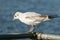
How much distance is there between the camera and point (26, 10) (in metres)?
→ 8.50

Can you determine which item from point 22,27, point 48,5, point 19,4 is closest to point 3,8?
point 19,4

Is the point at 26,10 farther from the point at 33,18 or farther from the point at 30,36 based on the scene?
the point at 30,36

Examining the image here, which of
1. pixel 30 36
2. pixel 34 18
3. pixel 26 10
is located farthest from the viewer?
A: pixel 26 10

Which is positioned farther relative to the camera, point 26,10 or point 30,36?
point 26,10

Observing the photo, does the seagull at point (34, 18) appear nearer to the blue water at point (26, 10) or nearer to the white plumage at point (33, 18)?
the white plumage at point (33, 18)

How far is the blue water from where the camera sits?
6959 millimetres

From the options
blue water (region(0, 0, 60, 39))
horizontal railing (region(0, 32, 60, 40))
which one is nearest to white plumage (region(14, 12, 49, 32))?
blue water (region(0, 0, 60, 39))

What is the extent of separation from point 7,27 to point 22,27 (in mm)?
405

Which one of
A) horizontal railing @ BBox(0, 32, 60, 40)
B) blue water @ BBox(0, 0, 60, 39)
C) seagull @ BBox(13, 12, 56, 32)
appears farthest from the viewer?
blue water @ BBox(0, 0, 60, 39)

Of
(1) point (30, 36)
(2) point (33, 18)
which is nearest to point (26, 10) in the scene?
(2) point (33, 18)

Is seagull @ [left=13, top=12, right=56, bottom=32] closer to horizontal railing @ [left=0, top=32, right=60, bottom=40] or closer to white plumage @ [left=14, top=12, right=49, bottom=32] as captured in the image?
white plumage @ [left=14, top=12, right=49, bottom=32]

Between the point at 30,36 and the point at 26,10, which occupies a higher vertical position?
the point at 26,10

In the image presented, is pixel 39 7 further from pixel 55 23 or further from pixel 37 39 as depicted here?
pixel 37 39

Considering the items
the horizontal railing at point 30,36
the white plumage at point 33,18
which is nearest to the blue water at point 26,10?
the white plumage at point 33,18
